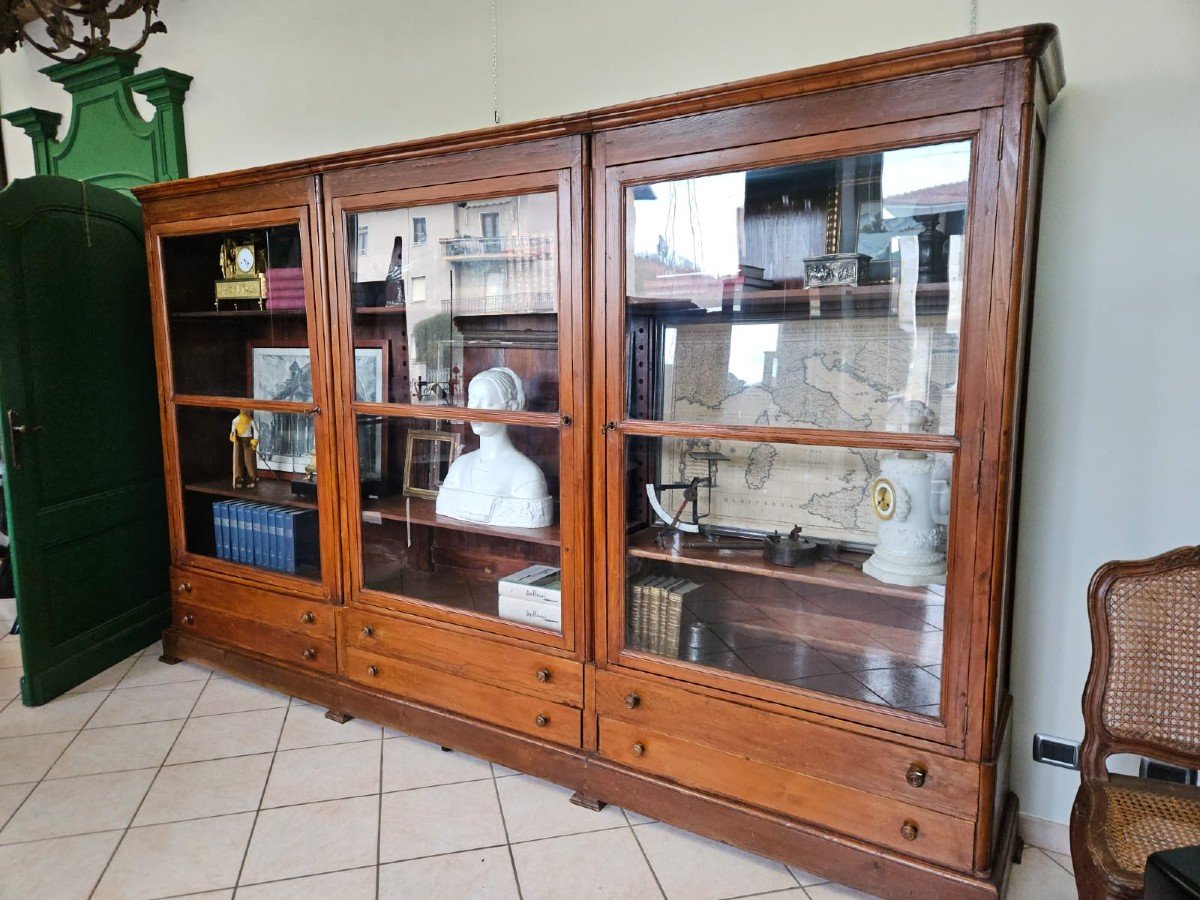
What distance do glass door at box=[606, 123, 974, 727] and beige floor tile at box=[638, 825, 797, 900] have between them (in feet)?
1.53

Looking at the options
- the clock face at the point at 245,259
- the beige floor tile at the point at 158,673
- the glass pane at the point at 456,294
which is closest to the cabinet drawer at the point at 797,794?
the glass pane at the point at 456,294

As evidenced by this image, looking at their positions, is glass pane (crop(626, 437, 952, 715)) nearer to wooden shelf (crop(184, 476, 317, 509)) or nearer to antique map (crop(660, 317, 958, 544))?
antique map (crop(660, 317, 958, 544))

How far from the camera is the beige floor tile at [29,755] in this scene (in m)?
2.33

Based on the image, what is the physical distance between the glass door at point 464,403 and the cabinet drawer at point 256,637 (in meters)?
0.32

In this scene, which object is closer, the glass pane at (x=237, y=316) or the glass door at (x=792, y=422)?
the glass door at (x=792, y=422)

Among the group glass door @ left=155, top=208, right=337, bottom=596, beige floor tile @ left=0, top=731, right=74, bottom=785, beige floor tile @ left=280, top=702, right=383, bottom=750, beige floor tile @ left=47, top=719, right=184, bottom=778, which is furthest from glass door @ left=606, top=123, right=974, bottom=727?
beige floor tile @ left=0, top=731, right=74, bottom=785

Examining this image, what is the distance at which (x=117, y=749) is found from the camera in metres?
2.47

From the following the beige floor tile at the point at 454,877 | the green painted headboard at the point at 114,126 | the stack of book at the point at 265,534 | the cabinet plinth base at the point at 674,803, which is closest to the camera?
the cabinet plinth base at the point at 674,803

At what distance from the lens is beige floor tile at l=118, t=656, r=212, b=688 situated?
2945mm

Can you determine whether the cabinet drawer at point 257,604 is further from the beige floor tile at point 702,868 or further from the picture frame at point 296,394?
the beige floor tile at point 702,868

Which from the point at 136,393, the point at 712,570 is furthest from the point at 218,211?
the point at 712,570

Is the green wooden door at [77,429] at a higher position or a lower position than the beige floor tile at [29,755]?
higher

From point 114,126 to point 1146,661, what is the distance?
175 inches

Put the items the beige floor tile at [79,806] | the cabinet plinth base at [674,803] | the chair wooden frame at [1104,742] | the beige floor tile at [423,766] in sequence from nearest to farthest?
the chair wooden frame at [1104,742], the cabinet plinth base at [674,803], the beige floor tile at [79,806], the beige floor tile at [423,766]
